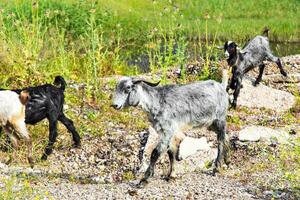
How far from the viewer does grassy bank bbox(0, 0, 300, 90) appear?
14.9 meters

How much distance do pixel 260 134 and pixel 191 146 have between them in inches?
49.7

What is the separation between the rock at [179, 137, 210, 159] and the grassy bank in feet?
10.9

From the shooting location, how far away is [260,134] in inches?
475

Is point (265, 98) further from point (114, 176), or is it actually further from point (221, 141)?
point (114, 176)

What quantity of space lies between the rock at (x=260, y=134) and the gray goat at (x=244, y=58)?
2.38 m

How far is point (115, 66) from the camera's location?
674 inches

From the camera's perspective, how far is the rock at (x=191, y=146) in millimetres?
11586

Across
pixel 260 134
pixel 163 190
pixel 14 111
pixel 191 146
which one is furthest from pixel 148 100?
pixel 260 134

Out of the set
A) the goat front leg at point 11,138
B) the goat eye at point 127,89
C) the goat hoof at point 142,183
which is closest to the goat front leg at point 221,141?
the goat hoof at point 142,183

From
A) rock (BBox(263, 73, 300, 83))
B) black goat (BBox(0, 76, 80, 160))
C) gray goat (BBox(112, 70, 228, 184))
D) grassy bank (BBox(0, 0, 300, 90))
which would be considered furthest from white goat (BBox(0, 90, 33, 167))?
rock (BBox(263, 73, 300, 83))

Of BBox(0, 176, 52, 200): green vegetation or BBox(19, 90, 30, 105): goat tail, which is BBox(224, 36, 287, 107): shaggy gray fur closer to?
BBox(19, 90, 30, 105): goat tail

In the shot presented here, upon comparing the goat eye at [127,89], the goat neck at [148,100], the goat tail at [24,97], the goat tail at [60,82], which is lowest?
the goat tail at [60,82]

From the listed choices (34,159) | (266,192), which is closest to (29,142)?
(34,159)

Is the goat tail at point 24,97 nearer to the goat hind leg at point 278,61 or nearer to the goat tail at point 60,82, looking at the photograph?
the goat tail at point 60,82
